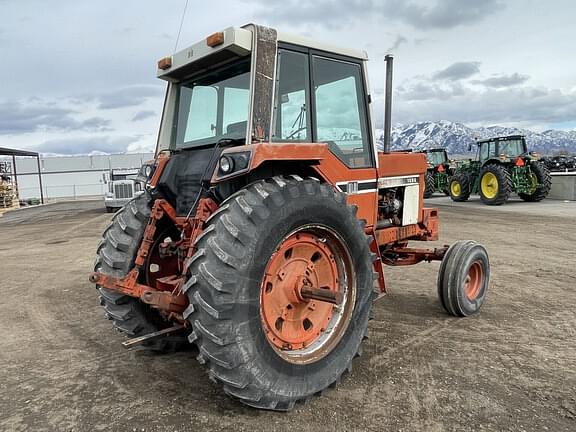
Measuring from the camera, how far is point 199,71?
161 inches

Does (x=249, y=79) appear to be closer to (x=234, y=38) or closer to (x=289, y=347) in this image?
(x=234, y=38)

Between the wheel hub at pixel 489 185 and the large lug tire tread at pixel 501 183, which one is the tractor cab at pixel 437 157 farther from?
the large lug tire tread at pixel 501 183

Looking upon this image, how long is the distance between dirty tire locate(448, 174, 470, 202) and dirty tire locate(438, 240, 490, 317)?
16.6 metres

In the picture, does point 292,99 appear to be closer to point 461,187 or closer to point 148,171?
point 148,171

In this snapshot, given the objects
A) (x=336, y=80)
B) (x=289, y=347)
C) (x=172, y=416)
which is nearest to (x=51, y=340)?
(x=172, y=416)

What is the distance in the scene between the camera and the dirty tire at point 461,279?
4.85m

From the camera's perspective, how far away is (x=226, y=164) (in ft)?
10.0

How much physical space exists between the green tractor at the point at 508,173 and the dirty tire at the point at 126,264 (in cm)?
1714

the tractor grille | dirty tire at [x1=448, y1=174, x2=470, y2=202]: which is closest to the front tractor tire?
dirty tire at [x1=448, y1=174, x2=470, y2=202]

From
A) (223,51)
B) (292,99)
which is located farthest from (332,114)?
(223,51)

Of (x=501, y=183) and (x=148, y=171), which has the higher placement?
(x=148, y=171)

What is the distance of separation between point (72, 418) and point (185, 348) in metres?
1.27

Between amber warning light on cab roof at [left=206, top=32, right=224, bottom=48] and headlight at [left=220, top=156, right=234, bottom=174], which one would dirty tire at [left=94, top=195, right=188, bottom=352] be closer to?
headlight at [left=220, top=156, right=234, bottom=174]

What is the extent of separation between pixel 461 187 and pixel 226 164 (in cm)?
1960
